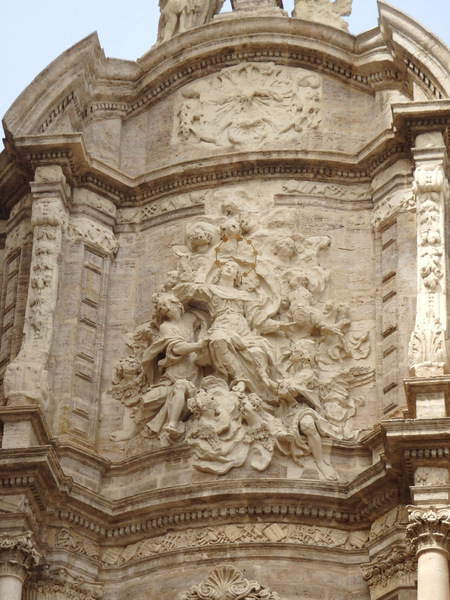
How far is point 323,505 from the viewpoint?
16750 millimetres

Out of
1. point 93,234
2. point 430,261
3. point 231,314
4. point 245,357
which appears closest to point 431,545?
A: point 245,357

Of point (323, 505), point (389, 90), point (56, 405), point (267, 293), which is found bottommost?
point (323, 505)

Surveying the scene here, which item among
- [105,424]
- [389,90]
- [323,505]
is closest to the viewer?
[323,505]

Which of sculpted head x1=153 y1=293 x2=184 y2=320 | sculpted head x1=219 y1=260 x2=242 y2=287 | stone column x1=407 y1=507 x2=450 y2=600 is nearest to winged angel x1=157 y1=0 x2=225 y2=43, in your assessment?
sculpted head x1=219 y1=260 x2=242 y2=287

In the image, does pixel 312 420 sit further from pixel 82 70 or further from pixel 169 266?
pixel 82 70

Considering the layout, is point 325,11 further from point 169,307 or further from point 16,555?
point 16,555

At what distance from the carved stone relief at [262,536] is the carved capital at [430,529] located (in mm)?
979

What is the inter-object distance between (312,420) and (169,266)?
243 cm

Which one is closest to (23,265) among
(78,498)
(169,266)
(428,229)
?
(169,266)

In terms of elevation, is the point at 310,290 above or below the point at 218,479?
above

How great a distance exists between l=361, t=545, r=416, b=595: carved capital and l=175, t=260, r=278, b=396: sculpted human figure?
195 centimetres

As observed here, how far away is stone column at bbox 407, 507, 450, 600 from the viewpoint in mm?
15500

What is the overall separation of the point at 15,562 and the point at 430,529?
344 centimetres

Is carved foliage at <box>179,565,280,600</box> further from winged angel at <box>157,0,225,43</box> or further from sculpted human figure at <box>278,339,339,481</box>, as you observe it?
winged angel at <box>157,0,225,43</box>
